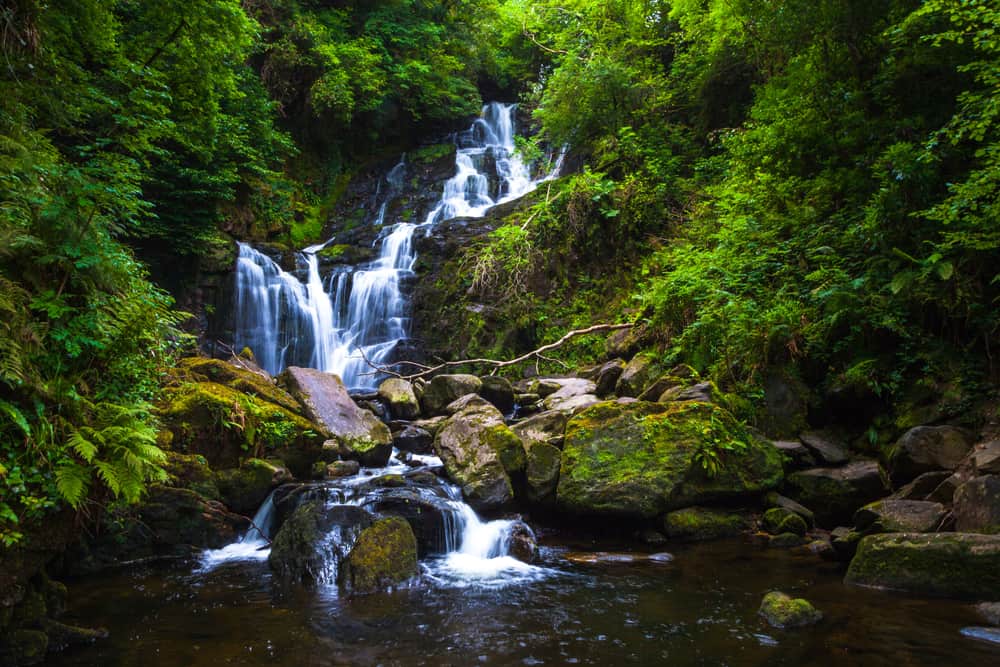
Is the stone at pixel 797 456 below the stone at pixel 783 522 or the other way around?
the other way around

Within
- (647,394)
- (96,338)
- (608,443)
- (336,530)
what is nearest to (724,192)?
(647,394)

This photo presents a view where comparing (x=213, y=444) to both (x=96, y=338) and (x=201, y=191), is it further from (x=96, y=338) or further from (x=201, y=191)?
(x=201, y=191)

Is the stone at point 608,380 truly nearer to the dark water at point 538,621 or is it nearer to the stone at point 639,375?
the stone at point 639,375

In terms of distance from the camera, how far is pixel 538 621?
15.0ft

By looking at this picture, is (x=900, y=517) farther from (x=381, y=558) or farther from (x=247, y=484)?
(x=247, y=484)

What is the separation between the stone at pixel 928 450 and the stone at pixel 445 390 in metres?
6.86

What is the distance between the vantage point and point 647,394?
8.76m

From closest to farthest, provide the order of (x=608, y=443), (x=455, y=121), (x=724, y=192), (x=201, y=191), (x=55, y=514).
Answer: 1. (x=55, y=514)
2. (x=608, y=443)
3. (x=724, y=192)
4. (x=201, y=191)
5. (x=455, y=121)

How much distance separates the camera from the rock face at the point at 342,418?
870 cm

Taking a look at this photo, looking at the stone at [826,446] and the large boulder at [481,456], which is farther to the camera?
the large boulder at [481,456]

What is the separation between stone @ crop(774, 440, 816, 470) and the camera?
7.01 metres

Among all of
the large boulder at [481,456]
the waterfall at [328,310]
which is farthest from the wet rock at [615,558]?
the waterfall at [328,310]

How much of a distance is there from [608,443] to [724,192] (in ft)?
21.3

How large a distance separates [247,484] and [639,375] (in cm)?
641
